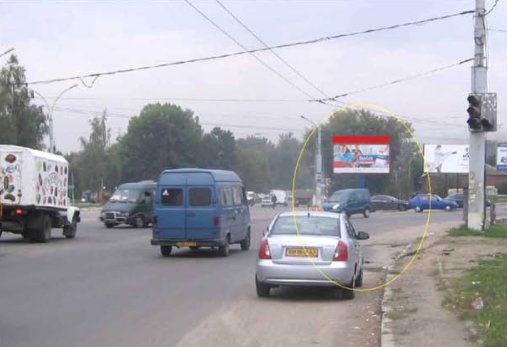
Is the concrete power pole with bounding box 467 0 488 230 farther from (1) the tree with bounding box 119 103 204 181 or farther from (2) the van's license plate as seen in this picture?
(1) the tree with bounding box 119 103 204 181

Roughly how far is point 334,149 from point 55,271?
2491 cm

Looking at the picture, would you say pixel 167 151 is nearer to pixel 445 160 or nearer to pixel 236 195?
pixel 445 160

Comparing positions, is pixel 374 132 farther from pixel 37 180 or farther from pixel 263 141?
pixel 263 141

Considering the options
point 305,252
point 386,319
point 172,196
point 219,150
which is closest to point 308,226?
point 305,252

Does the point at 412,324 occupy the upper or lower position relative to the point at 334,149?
lower

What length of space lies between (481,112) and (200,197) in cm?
1032

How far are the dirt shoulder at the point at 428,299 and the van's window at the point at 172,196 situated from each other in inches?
230

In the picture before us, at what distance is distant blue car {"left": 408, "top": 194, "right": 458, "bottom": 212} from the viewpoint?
5847 cm

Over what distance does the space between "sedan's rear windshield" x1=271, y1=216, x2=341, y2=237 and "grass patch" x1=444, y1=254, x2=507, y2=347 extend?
215 centimetres

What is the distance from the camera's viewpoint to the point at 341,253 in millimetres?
12594

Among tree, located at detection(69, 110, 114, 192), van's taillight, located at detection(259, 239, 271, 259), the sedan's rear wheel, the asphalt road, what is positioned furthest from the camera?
tree, located at detection(69, 110, 114, 192)

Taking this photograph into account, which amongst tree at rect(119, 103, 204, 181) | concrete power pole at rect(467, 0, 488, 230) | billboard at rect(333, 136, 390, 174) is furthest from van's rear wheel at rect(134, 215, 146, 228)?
tree at rect(119, 103, 204, 181)

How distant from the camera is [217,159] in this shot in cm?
8006

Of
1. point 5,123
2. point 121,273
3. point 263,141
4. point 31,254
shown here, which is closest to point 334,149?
point 31,254
